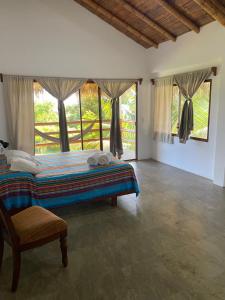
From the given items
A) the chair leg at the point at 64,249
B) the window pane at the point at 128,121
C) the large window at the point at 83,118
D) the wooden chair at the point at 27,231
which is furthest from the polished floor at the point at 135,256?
the window pane at the point at 128,121

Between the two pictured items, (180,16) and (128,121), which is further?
(128,121)

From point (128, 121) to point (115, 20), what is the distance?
234 centimetres

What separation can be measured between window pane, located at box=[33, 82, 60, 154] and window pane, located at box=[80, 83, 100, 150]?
0.65 meters

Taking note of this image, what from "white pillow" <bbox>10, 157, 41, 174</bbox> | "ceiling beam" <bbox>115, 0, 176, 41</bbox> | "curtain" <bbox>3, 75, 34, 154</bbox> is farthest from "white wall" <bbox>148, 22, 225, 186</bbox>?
"white pillow" <bbox>10, 157, 41, 174</bbox>

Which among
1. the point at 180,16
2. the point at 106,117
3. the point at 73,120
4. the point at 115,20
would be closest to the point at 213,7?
the point at 180,16

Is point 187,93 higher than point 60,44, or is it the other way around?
point 60,44

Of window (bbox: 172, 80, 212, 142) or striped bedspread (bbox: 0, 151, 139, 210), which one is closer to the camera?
striped bedspread (bbox: 0, 151, 139, 210)

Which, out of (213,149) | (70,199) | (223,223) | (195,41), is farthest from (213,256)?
(195,41)

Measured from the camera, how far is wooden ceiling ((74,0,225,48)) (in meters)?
3.62

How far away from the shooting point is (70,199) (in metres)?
2.95

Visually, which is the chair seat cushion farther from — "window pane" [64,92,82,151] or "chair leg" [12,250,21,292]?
"window pane" [64,92,82,151]

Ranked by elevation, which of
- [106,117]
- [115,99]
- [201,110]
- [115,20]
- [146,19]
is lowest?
[106,117]

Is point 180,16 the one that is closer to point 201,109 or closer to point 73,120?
point 201,109

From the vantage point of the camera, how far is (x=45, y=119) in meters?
4.99
